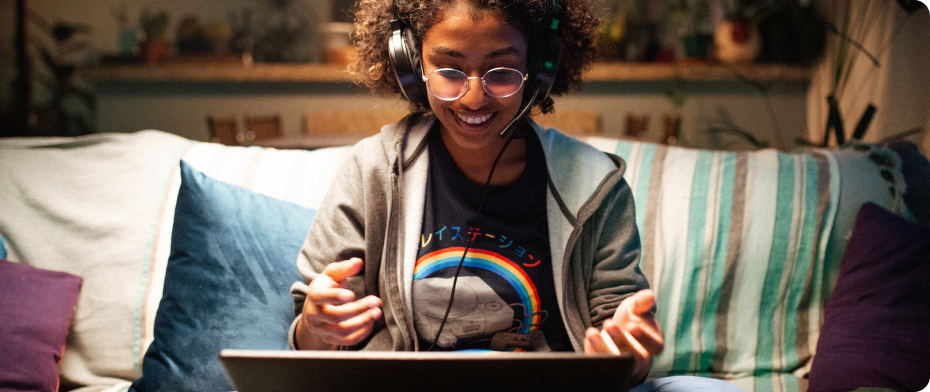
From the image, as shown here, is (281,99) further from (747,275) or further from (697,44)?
(747,275)

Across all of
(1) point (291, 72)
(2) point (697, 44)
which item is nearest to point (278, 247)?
(1) point (291, 72)

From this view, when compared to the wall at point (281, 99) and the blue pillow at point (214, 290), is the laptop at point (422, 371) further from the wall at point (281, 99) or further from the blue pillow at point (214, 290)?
the wall at point (281, 99)

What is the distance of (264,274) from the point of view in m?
1.05

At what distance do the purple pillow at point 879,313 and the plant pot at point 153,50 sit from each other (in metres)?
3.35

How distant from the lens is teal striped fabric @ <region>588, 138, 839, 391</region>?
119cm

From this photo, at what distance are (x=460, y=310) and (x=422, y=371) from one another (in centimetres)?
35

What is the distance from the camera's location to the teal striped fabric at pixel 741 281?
1190 mm

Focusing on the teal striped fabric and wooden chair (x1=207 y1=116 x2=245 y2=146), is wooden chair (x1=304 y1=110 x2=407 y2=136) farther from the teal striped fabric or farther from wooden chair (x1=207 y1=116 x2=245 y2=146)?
the teal striped fabric

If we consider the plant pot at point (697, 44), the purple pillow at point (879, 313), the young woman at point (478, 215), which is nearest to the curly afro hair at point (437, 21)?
the young woman at point (478, 215)

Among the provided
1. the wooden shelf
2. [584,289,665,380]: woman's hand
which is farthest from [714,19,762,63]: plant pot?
[584,289,665,380]: woman's hand

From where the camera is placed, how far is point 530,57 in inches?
33.5

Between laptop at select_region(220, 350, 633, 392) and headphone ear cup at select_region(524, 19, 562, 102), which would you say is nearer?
laptop at select_region(220, 350, 633, 392)

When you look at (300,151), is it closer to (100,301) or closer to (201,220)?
(201,220)

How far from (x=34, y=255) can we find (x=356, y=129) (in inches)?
82.6
